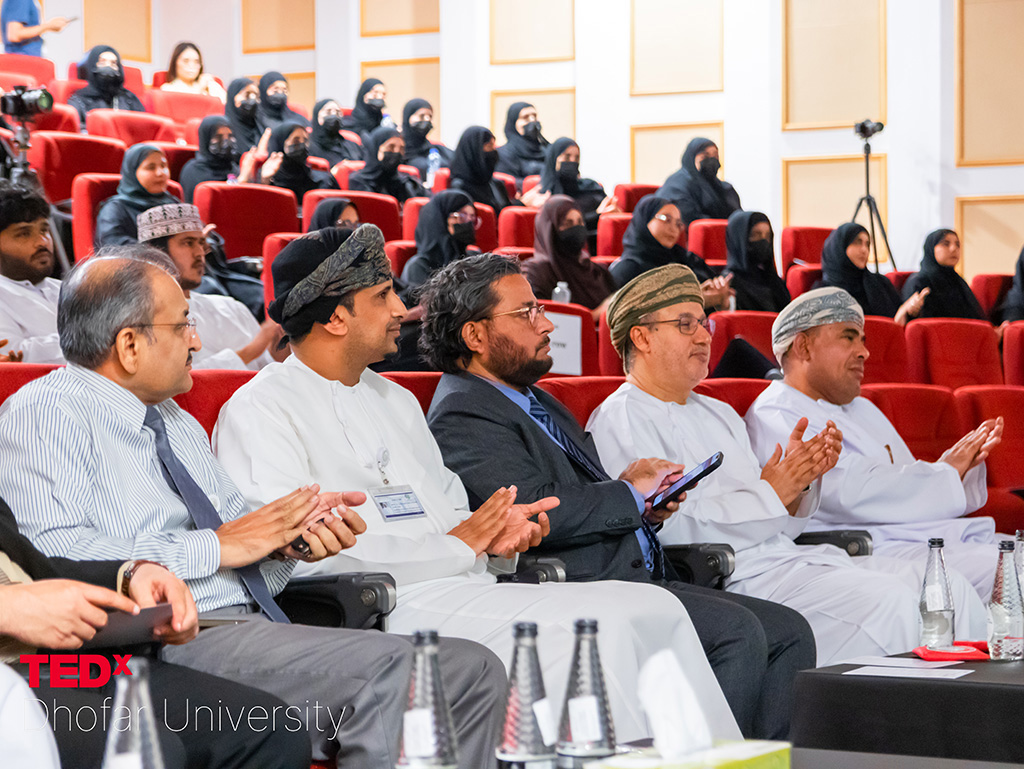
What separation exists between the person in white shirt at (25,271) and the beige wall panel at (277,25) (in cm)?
1009

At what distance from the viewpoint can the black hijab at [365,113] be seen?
10578 mm

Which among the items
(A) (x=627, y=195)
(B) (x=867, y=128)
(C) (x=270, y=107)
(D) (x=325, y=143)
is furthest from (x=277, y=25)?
(B) (x=867, y=128)

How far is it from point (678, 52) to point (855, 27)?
160cm

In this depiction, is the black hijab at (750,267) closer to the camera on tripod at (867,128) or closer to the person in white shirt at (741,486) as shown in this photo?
the camera on tripod at (867,128)

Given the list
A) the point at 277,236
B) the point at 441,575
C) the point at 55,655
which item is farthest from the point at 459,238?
the point at 55,655

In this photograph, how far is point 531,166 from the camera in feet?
33.5

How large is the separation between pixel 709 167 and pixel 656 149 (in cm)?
187

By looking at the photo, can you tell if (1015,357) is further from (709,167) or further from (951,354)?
(709,167)

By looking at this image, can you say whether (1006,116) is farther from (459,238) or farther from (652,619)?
(652,619)

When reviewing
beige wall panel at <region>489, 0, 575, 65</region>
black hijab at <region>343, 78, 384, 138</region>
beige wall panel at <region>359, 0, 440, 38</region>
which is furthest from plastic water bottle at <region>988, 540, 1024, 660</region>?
beige wall panel at <region>359, 0, 440, 38</region>

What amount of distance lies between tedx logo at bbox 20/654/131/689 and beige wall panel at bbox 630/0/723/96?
9.94 m

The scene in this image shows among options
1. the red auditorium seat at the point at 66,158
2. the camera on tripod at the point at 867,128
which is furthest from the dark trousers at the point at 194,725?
the camera on tripod at the point at 867,128

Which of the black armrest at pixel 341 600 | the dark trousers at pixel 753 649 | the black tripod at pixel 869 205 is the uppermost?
the black tripod at pixel 869 205

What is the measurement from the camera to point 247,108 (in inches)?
351
